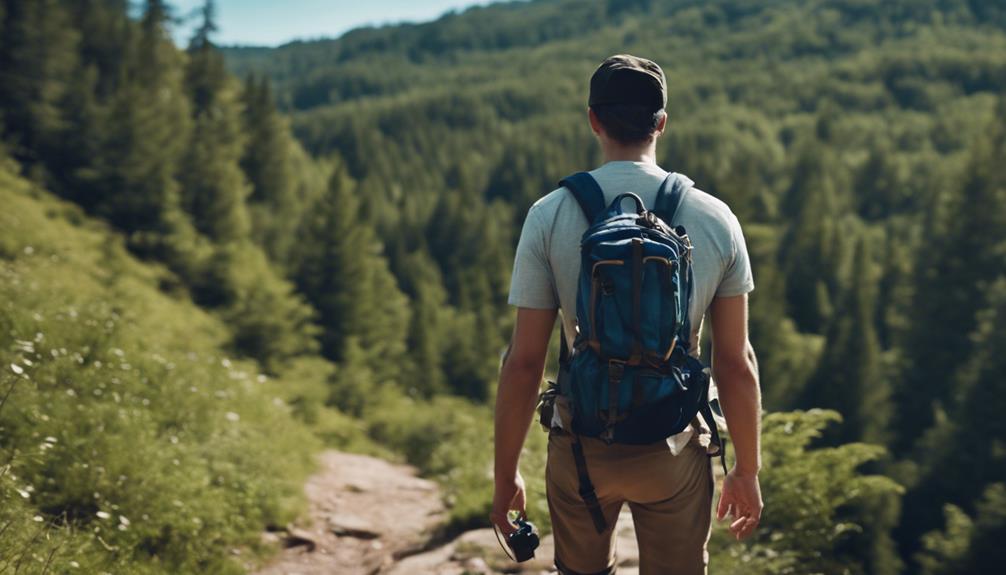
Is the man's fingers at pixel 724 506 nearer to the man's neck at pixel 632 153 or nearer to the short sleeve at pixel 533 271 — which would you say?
the short sleeve at pixel 533 271

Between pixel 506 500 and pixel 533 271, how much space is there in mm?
837

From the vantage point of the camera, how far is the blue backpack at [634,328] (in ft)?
8.71

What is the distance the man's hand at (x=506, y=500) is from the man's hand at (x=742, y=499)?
705mm

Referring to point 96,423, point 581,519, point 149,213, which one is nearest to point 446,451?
point 96,423

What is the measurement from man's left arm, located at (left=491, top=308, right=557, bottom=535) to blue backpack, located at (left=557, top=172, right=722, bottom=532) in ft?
0.45

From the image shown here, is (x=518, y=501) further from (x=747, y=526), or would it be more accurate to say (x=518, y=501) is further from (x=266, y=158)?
(x=266, y=158)

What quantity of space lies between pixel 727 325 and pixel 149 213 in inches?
1374

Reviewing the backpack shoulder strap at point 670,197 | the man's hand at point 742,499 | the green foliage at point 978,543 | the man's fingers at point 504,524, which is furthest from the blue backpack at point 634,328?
the green foliage at point 978,543

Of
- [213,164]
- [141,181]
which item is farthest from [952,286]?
[141,181]

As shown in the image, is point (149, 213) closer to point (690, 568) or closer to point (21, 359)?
point (21, 359)

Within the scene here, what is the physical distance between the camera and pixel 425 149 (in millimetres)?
140125

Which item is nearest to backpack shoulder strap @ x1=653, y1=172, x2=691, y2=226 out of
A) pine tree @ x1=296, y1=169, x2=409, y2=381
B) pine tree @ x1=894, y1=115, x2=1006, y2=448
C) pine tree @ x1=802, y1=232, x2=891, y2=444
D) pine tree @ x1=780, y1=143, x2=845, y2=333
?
pine tree @ x1=296, y1=169, x2=409, y2=381

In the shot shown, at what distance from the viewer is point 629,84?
9.41ft

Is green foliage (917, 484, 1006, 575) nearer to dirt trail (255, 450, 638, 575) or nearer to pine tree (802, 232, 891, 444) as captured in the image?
pine tree (802, 232, 891, 444)
